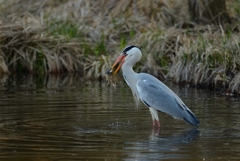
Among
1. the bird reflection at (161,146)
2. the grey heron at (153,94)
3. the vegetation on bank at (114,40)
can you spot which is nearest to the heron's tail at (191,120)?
the grey heron at (153,94)

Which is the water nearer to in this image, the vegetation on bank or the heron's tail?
the heron's tail

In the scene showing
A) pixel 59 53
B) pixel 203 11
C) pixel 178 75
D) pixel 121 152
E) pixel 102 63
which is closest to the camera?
pixel 121 152

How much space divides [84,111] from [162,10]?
9.88m

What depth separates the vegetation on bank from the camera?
14.6m

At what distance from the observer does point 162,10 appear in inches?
811

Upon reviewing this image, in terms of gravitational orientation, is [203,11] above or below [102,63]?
above

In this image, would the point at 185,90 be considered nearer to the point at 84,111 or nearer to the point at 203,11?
the point at 84,111

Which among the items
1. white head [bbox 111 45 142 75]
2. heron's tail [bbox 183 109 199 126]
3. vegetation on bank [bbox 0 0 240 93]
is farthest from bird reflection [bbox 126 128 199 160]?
vegetation on bank [bbox 0 0 240 93]

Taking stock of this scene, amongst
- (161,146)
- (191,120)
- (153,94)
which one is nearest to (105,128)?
(153,94)

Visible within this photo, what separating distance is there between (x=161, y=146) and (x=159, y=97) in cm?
203

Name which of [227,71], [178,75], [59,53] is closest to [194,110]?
[227,71]

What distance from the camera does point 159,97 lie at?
33.2 feet

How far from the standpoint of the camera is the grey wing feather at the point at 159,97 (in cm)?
1003

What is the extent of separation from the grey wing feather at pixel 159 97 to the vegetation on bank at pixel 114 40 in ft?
11.2
